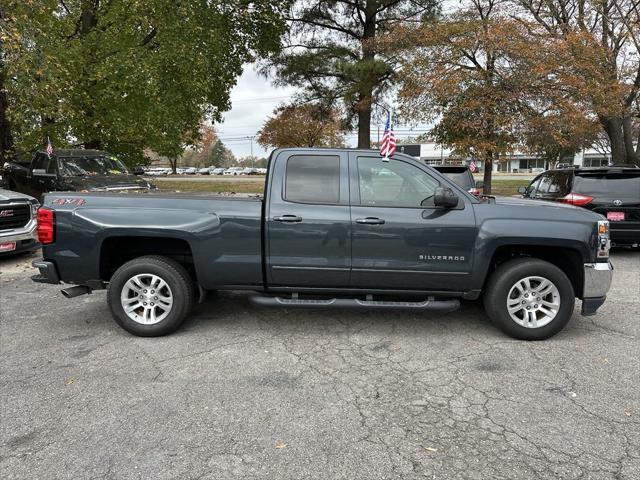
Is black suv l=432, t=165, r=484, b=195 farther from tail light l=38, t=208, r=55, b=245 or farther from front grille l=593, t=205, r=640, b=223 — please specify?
tail light l=38, t=208, r=55, b=245

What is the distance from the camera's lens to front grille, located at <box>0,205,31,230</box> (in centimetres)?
789

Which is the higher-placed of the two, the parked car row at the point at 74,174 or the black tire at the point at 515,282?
the parked car row at the point at 74,174

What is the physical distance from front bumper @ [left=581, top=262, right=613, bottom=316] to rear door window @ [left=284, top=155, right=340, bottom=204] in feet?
8.04

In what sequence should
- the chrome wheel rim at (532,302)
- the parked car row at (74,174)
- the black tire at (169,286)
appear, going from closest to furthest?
the chrome wheel rim at (532,302) → the black tire at (169,286) → the parked car row at (74,174)

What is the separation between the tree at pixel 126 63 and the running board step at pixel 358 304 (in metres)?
9.53

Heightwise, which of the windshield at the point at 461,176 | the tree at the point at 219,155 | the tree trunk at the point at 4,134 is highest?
the tree at the point at 219,155

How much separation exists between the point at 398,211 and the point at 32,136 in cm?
1591

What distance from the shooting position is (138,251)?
16.8ft

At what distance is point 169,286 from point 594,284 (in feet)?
13.2

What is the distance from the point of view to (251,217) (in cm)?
461

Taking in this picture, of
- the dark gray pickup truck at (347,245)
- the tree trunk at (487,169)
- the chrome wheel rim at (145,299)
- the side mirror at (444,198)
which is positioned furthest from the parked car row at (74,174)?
the tree trunk at (487,169)

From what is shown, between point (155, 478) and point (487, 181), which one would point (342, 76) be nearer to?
point (487, 181)

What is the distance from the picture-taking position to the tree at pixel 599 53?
44.4 feet

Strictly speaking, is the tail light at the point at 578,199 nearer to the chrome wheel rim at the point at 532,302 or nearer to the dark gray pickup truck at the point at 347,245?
the dark gray pickup truck at the point at 347,245
